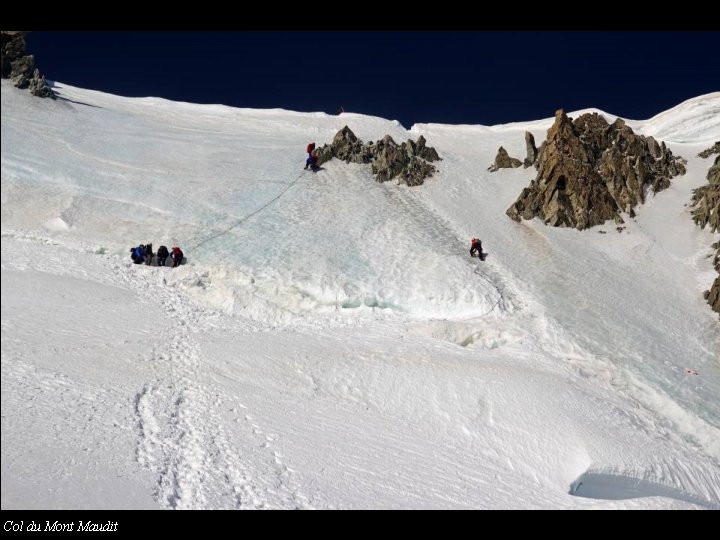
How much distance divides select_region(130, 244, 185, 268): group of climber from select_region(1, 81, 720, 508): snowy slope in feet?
2.18

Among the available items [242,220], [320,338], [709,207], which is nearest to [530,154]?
[709,207]

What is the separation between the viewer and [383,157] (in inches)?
1604

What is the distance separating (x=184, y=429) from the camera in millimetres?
13117

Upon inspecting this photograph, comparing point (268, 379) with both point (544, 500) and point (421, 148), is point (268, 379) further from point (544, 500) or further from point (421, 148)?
point (421, 148)

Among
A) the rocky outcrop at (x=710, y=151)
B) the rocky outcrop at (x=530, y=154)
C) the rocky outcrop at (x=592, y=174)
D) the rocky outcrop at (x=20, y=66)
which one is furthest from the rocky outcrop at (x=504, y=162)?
the rocky outcrop at (x=20, y=66)

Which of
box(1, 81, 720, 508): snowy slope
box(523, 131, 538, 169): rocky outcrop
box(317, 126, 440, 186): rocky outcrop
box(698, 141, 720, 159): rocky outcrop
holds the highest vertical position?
box(698, 141, 720, 159): rocky outcrop

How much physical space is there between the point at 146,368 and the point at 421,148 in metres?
32.6

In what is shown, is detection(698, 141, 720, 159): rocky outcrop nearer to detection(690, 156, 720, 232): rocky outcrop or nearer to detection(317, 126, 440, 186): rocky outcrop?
detection(690, 156, 720, 232): rocky outcrop

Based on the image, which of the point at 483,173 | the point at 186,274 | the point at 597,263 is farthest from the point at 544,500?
the point at 483,173

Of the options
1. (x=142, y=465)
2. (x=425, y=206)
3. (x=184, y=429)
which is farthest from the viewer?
(x=425, y=206)

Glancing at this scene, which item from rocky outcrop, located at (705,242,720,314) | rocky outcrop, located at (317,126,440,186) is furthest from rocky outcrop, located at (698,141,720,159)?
rocky outcrop, located at (317,126,440,186)

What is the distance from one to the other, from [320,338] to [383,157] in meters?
22.1

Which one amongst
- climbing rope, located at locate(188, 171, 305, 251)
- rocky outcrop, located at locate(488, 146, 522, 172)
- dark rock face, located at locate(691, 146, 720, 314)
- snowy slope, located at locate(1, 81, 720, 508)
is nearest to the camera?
snowy slope, located at locate(1, 81, 720, 508)

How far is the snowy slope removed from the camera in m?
10.9
